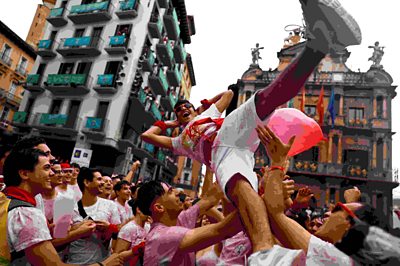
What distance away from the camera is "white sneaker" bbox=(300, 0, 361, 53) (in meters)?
1.58

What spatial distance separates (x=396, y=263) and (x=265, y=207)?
0.83 metres

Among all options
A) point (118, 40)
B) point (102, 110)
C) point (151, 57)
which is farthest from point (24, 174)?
point (151, 57)

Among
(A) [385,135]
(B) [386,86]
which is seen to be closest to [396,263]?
(A) [385,135]

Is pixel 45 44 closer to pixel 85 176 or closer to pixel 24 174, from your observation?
pixel 85 176

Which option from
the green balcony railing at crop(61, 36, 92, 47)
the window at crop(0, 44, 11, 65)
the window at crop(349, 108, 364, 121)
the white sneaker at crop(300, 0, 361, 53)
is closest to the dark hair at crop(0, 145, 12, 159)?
the white sneaker at crop(300, 0, 361, 53)

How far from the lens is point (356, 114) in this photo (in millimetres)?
20797

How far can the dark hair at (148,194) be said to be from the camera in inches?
105

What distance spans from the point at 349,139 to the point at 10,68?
2990 cm

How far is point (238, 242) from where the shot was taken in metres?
2.46

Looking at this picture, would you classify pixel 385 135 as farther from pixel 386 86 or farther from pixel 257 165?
pixel 257 165

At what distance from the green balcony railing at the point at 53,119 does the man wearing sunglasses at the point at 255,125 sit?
59.9 feet

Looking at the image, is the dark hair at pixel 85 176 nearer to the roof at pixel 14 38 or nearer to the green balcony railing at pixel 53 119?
the green balcony railing at pixel 53 119

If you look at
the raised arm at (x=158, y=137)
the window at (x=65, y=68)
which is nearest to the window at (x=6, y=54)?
the window at (x=65, y=68)

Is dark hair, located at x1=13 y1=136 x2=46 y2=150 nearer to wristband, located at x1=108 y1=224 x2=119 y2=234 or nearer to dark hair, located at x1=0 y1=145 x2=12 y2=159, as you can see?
dark hair, located at x1=0 y1=145 x2=12 y2=159
